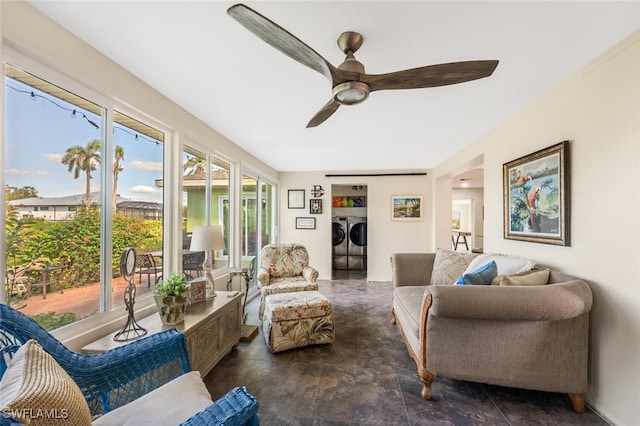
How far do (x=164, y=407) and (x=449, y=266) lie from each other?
270 cm

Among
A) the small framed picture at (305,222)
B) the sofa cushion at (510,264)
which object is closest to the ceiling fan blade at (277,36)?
the sofa cushion at (510,264)

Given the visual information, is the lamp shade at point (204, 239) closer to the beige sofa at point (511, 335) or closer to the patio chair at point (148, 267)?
the patio chair at point (148, 267)

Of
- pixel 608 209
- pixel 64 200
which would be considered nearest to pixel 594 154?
pixel 608 209

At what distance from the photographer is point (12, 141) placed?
1.32 metres

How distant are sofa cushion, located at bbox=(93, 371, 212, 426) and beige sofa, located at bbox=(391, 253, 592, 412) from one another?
137 cm

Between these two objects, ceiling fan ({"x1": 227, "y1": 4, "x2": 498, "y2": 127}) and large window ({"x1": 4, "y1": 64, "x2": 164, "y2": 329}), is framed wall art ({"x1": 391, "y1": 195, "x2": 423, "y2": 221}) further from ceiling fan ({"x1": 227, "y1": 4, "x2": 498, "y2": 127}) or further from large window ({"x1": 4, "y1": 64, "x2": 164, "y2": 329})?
large window ({"x1": 4, "y1": 64, "x2": 164, "y2": 329})

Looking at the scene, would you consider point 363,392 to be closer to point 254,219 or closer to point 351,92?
point 351,92

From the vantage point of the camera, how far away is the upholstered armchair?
10.9 feet

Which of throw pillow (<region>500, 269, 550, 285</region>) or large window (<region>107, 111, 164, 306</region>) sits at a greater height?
large window (<region>107, 111, 164, 306</region>)

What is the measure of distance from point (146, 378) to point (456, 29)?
8.08 feet

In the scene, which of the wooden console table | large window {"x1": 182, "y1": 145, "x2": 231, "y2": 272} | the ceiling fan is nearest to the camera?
the ceiling fan

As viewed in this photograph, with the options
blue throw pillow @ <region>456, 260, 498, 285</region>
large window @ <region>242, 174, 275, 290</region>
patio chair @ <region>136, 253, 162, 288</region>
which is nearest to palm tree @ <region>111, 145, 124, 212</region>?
patio chair @ <region>136, 253, 162, 288</region>

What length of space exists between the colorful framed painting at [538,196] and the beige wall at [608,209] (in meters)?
0.06

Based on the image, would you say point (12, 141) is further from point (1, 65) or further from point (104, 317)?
point (104, 317)
